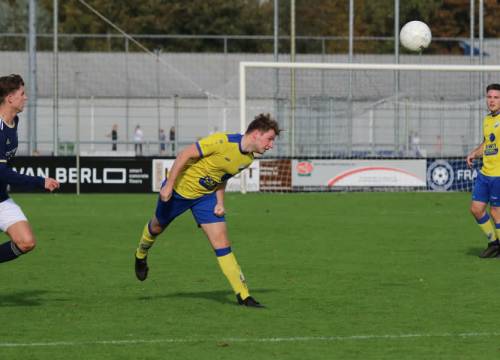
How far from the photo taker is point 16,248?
10.5 m

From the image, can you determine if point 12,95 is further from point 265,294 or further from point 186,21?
point 186,21

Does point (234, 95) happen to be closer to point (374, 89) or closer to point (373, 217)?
point (374, 89)

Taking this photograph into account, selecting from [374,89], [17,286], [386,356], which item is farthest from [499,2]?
[386,356]

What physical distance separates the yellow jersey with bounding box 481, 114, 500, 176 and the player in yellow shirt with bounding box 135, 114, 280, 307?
5.25m

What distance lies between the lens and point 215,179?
35.8 feet

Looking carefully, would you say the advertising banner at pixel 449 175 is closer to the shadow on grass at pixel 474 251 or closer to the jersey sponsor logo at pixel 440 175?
the jersey sponsor logo at pixel 440 175

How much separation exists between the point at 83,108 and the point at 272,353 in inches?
1453

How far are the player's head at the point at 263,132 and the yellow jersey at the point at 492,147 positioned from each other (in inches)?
215

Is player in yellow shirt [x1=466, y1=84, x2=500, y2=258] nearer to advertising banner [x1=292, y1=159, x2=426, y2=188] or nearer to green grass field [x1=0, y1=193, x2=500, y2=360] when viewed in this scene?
green grass field [x1=0, y1=193, x2=500, y2=360]

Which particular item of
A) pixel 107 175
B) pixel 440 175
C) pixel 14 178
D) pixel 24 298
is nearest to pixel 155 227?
pixel 24 298

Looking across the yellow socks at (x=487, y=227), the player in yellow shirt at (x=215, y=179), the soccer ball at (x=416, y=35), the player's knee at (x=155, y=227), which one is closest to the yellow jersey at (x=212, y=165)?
the player in yellow shirt at (x=215, y=179)

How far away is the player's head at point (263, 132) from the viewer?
1033 centimetres

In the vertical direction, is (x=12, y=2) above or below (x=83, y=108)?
above

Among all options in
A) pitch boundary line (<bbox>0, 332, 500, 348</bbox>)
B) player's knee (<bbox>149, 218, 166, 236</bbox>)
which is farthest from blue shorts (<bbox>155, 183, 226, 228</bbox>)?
pitch boundary line (<bbox>0, 332, 500, 348</bbox>)
